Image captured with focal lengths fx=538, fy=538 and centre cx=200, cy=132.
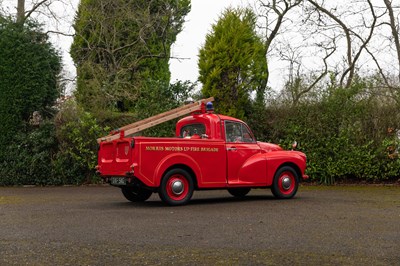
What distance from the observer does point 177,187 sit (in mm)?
10375

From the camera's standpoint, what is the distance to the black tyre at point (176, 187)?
10211 millimetres

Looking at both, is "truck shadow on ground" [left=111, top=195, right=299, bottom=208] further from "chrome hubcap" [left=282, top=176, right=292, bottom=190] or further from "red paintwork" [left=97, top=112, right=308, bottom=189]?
"red paintwork" [left=97, top=112, right=308, bottom=189]

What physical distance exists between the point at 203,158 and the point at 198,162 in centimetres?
16

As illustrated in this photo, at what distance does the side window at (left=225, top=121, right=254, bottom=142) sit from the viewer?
1135 cm

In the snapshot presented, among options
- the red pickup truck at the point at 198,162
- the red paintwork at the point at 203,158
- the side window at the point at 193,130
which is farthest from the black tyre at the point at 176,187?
the side window at the point at 193,130

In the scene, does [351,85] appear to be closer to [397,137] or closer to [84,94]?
[397,137]

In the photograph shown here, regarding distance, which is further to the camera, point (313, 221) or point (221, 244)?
point (313, 221)

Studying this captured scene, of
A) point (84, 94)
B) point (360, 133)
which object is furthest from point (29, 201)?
point (360, 133)

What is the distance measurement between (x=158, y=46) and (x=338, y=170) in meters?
12.5

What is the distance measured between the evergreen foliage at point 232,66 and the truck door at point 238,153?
4.72 metres

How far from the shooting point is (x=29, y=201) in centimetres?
1174

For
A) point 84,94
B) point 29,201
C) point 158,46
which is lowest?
point 29,201

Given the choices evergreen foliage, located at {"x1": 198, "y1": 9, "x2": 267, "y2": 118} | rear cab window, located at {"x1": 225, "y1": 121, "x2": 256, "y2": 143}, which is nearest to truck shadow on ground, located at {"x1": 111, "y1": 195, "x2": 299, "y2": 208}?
rear cab window, located at {"x1": 225, "y1": 121, "x2": 256, "y2": 143}

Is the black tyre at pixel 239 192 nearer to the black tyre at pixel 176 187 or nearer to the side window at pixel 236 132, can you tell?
the side window at pixel 236 132
